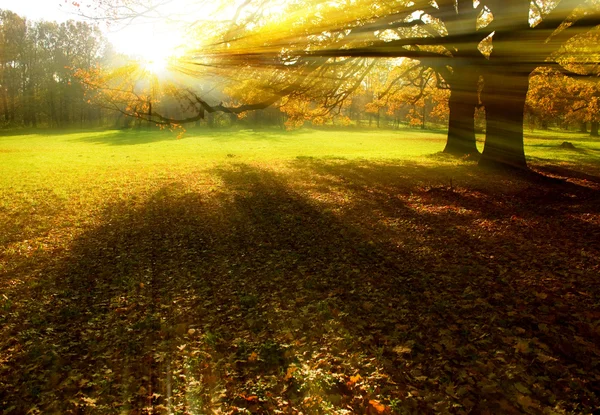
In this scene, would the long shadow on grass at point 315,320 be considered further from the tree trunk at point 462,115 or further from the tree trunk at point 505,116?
the tree trunk at point 462,115

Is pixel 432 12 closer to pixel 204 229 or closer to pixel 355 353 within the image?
pixel 204 229

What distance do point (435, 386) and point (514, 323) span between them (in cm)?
166

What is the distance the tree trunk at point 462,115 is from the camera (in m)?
20.4

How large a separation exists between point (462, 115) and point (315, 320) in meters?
21.3

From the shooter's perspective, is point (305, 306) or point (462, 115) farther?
point (462, 115)

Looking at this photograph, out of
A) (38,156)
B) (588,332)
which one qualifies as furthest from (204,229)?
(38,156)

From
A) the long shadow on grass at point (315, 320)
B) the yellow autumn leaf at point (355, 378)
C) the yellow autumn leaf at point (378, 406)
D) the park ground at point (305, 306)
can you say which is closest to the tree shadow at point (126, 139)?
the park ground at point (305, 306)

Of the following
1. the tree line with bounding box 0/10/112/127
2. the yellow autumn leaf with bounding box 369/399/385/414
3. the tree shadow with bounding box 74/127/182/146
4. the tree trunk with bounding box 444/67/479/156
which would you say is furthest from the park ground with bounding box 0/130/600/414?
the tree line with bounding box 0/10/112/127

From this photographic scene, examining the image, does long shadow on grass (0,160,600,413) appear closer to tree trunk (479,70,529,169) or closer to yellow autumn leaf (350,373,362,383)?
yellow autumn leaf (350,373,362,383)

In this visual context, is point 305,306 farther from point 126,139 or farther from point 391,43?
point 126,139

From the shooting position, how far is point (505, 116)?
48.3 ft

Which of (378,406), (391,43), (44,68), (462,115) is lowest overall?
(378,406)

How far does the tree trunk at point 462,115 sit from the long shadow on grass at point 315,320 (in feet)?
43.0

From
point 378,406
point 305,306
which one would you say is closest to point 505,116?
point 305,306
